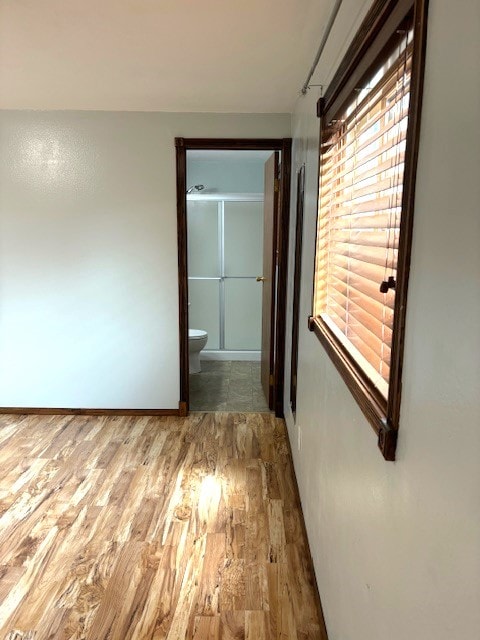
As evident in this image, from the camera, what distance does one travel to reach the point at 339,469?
1.44m

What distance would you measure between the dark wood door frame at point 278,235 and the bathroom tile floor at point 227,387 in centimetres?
30

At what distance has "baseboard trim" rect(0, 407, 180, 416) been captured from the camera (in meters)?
3.54

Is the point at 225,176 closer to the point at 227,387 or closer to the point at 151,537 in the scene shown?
the point at 227,387

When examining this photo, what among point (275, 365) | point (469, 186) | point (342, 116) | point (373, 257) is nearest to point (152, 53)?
point (342, 116)

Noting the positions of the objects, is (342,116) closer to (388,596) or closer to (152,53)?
(152,53)

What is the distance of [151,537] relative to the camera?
6.98ft

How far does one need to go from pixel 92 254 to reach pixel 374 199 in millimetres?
2563

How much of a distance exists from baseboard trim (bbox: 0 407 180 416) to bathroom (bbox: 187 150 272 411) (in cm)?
109

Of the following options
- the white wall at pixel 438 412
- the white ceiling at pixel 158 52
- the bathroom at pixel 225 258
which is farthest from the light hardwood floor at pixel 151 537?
the white ceiling at pixel 158 52

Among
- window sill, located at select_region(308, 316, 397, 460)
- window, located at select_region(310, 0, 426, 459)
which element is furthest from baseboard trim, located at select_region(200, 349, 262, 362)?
window sill, located at select_region(308, 316, 397, 460)

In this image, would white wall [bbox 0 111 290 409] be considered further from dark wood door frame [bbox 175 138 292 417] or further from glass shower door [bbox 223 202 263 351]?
glass shower door [bbox 223 202 263 351]

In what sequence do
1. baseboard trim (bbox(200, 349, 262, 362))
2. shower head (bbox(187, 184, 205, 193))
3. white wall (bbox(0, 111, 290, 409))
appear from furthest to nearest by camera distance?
baseboard trim (bbox(200, 349, 262, 362)), shower head (bbox(187, 184, 205, 193)), white wall (bbox(0, 111, 290, 409))

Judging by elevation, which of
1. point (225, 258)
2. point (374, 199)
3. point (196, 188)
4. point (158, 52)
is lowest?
point (225, 258)

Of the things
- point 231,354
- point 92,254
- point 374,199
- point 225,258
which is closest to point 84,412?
point 92,254
